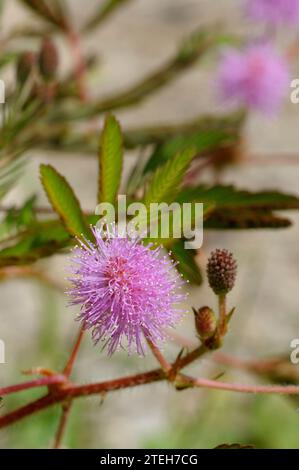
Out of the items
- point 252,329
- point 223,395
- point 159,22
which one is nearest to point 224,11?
point 159,22

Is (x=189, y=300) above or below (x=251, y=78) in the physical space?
below

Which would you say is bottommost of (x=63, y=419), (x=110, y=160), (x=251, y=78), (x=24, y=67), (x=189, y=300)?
(x=63, y=419)

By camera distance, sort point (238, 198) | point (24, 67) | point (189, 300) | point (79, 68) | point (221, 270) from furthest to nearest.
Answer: point (189, 300) → point (79, 68) → point (24, 67) → point (238, 198) → point (221, 270)

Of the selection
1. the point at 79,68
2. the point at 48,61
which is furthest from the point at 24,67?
the point at 79,68

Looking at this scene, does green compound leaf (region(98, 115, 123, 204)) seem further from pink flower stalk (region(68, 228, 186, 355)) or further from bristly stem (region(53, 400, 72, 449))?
bristly stem (region(53, 400, 72, 449))

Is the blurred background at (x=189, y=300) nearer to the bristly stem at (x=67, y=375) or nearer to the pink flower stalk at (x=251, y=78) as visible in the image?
the pink flower stalk at (x=251, y=78)

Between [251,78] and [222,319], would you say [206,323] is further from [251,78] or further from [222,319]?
[251,78]

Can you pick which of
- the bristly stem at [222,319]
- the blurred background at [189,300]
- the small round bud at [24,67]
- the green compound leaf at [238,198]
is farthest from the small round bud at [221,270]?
the blurred background at [189,300]
